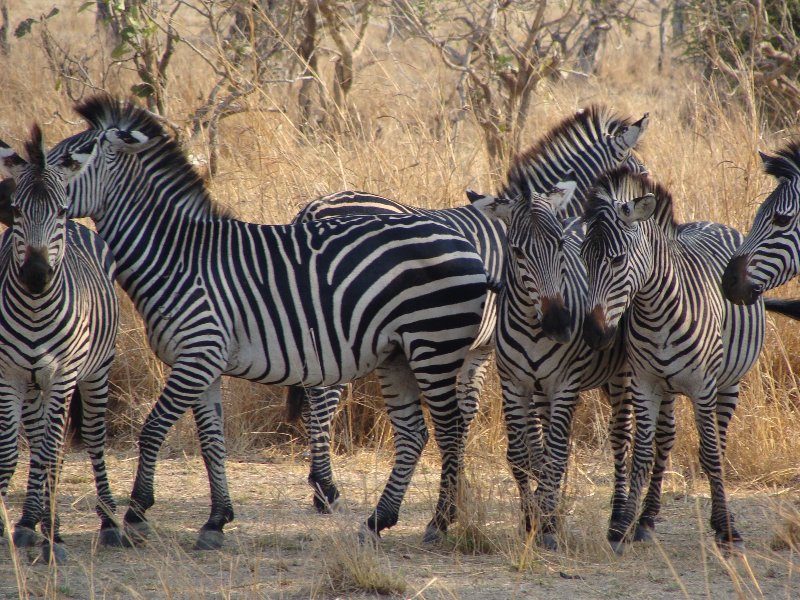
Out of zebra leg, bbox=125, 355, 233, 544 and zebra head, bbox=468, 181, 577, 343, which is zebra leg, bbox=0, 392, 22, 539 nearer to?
zebra leg, bbox=125, 355, 233, 544

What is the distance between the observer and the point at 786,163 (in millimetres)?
4867

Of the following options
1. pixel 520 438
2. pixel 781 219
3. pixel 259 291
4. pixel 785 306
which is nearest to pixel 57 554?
pixel 259 291

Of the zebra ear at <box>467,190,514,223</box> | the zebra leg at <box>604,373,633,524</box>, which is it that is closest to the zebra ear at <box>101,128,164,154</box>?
the zebra ear at <box>467,190,514,223</box>

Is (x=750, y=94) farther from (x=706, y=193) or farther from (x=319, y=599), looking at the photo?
(x=319, y=599)

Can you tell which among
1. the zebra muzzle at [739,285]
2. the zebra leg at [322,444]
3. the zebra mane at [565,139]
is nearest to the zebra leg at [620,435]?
the zebra muzzle at [739,285]

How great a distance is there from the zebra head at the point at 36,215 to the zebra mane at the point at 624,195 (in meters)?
2.50

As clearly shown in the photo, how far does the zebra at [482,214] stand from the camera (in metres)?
5.98

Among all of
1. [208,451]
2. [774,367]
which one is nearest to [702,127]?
[774,367]

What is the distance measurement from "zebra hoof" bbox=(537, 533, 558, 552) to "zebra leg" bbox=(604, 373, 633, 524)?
1.09 ft

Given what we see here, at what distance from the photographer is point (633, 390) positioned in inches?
186

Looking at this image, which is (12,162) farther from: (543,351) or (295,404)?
(543,351)

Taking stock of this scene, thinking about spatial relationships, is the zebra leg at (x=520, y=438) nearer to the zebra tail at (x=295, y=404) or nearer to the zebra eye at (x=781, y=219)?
the zebra eye at (x=781, y=219)

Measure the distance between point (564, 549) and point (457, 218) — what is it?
2.30 m

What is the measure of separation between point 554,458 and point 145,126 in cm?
279
